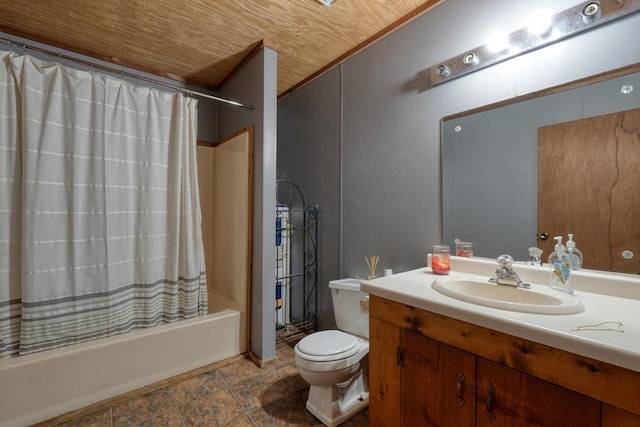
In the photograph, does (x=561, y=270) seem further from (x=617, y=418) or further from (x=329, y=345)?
(x=329, y=345)

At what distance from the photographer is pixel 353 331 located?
180cm

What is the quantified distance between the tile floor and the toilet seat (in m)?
0.39

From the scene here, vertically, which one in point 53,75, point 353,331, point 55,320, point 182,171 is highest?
point 53,75

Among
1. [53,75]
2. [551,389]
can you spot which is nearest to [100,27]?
[53,75]

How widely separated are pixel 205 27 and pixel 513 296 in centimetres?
238

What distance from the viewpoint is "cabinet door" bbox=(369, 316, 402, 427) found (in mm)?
1142

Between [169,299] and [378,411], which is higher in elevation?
[169,299]

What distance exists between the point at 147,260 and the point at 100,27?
64.6 inches

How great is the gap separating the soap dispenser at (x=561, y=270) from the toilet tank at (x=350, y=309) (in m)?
0.94

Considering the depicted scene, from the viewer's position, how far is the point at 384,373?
3.89 feet

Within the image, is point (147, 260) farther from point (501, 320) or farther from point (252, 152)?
point (501, 320)

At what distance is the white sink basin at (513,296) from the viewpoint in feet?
2.85

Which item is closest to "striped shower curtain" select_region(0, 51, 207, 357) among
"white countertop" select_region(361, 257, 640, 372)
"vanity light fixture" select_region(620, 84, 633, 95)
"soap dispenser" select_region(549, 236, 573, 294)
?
"white countertop" select_region(361, 257, 640, 372)

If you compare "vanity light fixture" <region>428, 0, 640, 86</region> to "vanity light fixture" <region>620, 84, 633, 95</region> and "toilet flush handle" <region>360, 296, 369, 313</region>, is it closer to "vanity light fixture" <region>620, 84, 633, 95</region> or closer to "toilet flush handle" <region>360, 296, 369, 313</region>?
"vanity light fixture" <region>620, 84, 633, 95</region>
